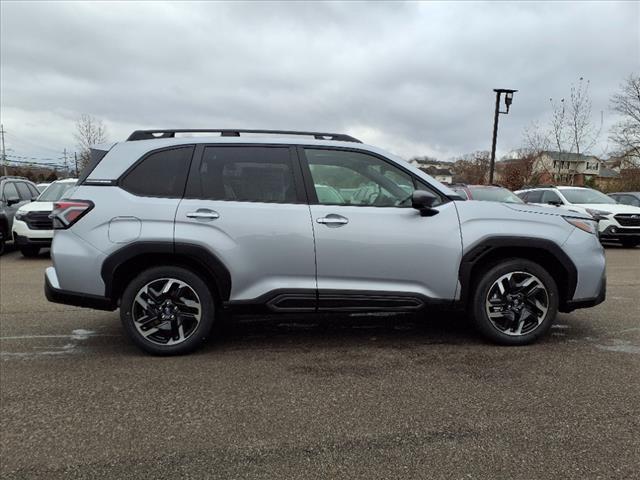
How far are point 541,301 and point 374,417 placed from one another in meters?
2.03

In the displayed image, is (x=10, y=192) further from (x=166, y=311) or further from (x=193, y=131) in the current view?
(x=166, y=311)

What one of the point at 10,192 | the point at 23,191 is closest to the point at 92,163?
the point at 10,192

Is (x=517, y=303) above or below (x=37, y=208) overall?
below

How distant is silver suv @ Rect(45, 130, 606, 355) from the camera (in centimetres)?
376

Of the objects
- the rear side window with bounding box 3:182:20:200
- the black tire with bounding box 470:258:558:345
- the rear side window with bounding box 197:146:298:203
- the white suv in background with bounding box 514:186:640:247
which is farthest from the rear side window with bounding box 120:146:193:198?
the white suv in background with bounding box 514:186:640:247

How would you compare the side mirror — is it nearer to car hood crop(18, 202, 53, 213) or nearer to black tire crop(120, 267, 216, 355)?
black tire crop(120, 267, 216, 355)

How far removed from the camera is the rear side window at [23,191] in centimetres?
1210

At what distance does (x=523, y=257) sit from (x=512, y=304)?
0.43 metres

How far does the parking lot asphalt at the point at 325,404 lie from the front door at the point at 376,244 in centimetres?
54

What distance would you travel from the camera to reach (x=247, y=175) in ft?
12.9

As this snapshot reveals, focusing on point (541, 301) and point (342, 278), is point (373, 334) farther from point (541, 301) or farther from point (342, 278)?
point (541, 301)

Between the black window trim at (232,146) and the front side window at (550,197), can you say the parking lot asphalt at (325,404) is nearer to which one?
the black window trim at (232,146)

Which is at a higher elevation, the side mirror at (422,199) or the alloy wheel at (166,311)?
the side mirror at (422,199)

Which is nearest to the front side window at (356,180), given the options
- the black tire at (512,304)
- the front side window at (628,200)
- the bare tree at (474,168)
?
the black tire at (512,304)
